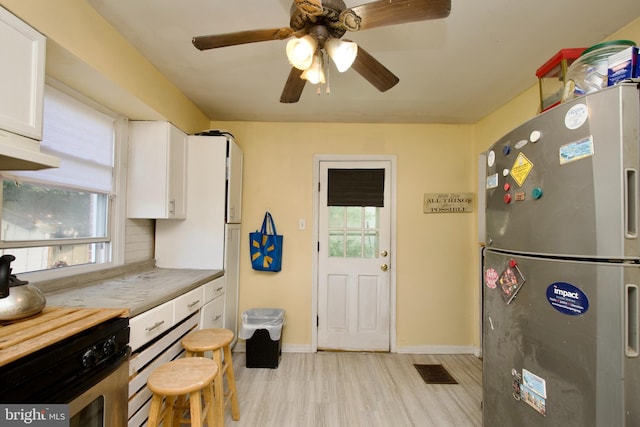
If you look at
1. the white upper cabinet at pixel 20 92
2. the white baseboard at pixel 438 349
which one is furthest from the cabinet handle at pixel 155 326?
the white baseboard at pixel 438 349

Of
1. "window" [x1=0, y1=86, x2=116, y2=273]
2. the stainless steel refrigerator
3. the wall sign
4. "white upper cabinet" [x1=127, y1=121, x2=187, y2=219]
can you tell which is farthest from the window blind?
the wall sign

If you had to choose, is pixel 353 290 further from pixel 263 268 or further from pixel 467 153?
pixel 467 153

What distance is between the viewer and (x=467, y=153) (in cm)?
291

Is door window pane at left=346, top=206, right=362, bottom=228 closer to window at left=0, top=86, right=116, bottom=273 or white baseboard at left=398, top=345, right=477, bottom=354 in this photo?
white baseboard at left=398, top=345, right=477, bottom=354

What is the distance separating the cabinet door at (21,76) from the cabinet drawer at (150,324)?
0.90 metres

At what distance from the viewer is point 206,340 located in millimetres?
1679

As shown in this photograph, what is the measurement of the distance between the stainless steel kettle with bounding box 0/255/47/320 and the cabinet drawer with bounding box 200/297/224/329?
109cm

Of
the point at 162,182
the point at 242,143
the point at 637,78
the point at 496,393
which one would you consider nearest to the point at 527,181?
the point at 637,78

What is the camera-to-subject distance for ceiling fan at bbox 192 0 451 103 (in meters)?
0.99

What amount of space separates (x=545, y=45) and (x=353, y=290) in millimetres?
2411

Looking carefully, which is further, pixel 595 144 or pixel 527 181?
pixel 527 181

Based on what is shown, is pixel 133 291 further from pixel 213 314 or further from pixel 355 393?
pixel 355 393

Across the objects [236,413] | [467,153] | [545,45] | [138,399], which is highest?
[545,45]

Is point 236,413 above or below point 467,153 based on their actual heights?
below
